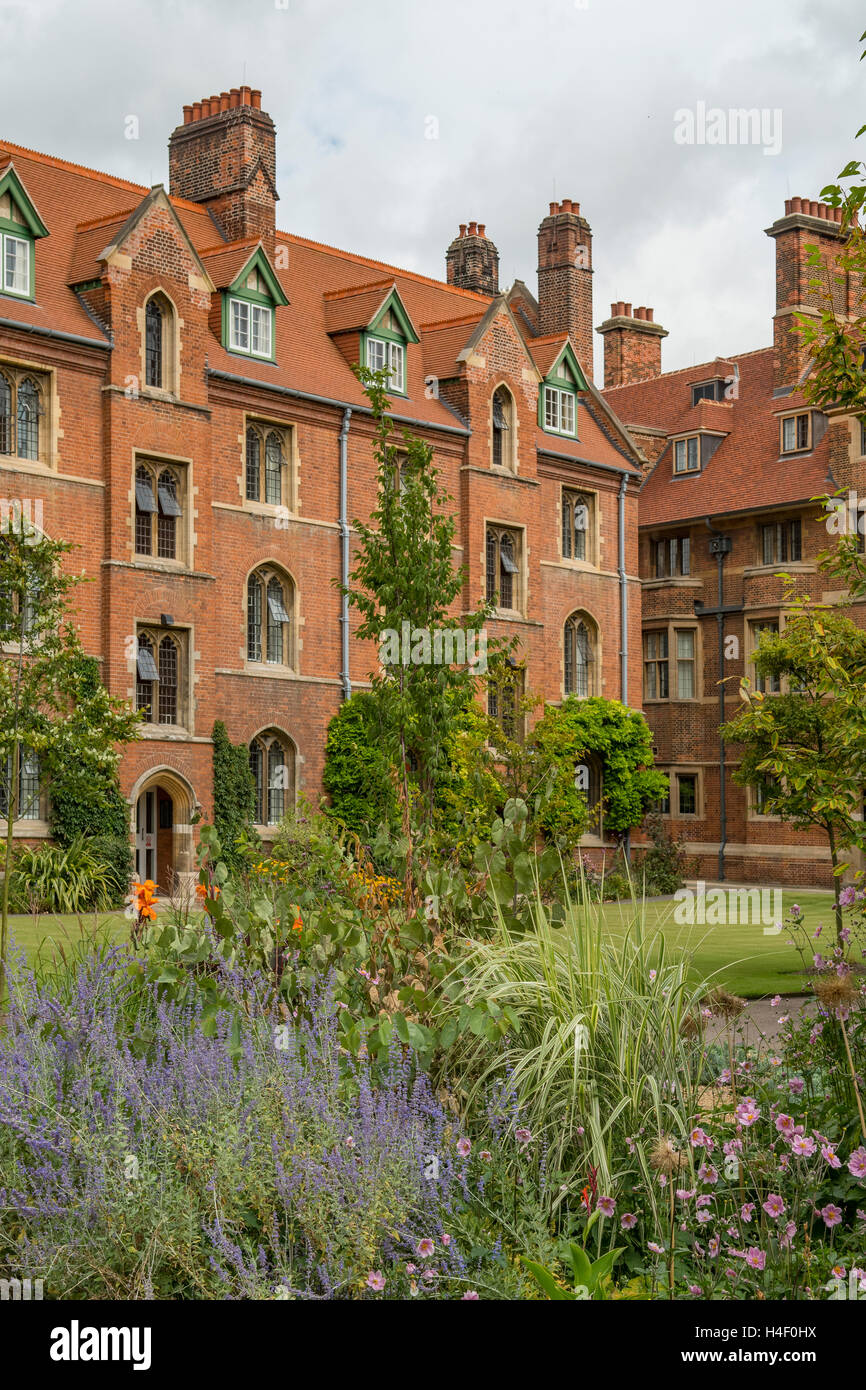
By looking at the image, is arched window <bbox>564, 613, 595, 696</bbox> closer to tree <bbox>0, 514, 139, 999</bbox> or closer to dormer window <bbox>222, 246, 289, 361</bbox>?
dormer window <bbox>222, 246, 289, 361</bbox>

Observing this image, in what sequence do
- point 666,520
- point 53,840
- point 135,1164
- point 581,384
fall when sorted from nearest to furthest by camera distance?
point 135,1164, point 53,840, point 581,384, point 666,520

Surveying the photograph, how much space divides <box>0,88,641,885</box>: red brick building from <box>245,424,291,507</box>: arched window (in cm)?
5

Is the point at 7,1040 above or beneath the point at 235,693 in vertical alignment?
beneath

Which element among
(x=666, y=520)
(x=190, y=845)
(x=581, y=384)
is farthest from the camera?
(x=666, y=520)

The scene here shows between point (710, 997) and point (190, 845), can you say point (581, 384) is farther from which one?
point (710, 997)

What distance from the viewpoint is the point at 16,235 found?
26422 millimetres

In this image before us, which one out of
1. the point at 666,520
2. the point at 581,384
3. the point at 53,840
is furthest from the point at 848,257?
the point at 666,520

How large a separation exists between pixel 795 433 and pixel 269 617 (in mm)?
17621

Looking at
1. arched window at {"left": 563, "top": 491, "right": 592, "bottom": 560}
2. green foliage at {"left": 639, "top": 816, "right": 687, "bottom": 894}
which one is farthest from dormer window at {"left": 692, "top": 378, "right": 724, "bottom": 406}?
green foliage at {"left": 639, "top": 816, "right": 687, "bottom": 894}

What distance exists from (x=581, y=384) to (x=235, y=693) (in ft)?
48.7

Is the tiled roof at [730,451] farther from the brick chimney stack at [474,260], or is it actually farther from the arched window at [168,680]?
the arched window at [168,680]

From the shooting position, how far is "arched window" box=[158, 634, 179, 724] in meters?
27.5

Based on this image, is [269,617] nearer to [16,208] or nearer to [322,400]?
[322,400]
